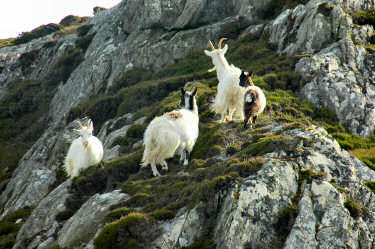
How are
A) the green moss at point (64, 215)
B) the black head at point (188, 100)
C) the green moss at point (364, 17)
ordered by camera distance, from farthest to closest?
the green moss at point (364, 17)
the black head at point (188, 100)
the green moss at point (64, 215)

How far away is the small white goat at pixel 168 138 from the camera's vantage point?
13047 mm

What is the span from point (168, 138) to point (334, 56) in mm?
11849

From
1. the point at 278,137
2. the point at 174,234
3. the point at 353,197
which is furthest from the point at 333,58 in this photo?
the point at 174,234

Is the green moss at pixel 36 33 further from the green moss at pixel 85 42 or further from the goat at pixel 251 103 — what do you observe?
the goat at pixel 251 103

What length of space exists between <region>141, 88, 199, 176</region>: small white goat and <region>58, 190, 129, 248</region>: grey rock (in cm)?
183

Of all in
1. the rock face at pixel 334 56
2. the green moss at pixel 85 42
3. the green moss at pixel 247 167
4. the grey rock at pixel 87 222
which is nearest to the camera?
the green moss at pixel 247 167

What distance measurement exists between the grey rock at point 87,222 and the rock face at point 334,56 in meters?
11.3

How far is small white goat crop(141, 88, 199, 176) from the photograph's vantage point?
13.0 metres

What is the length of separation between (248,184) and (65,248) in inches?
225

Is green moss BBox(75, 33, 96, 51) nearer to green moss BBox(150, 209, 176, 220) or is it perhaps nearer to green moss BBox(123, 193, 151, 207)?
green moss BBox(123, 193, 151, 207)

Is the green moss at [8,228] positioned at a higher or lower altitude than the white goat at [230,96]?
lower

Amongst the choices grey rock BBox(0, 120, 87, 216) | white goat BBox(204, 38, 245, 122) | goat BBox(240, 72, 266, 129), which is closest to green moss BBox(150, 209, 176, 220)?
goat BBox(240, 72, 266, 129)

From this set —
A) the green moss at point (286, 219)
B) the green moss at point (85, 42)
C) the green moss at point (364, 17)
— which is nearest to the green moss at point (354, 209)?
the green moss at point (286, 219)

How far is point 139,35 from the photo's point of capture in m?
37.3
